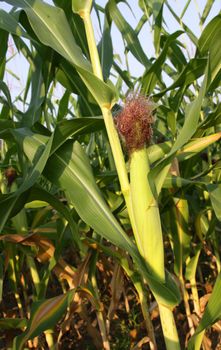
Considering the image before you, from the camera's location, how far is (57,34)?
3.89 feet

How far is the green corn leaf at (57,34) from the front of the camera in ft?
3.59

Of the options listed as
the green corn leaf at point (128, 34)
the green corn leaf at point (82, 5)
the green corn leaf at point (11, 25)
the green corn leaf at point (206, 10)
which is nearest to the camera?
the green corn leaf at point (82, 5)

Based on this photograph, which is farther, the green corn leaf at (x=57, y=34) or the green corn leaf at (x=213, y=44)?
the green corn leaf at (x=213, y=44)

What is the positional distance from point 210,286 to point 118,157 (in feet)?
4.22

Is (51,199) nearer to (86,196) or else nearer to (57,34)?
(86,196)

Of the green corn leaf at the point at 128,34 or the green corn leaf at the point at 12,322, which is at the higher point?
the green corn leaf at the point at 128,34

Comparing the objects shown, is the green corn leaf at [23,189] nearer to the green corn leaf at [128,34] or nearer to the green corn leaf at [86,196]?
the green corn leaf at [86,196]

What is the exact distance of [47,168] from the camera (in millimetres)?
1179

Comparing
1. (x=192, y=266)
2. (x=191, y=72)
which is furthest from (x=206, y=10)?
(x=192, y=266)

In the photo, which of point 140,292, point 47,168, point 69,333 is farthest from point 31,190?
point 69,333

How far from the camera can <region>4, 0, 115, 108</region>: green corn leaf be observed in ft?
3.59

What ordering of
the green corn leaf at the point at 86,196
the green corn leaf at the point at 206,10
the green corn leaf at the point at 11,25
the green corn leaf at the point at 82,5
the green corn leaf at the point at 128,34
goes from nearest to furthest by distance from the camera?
the green corn leaf at the point at 86,196 < the green corn leaf at the point at 82,5 < the green corn leaf at the point at 11,25 < the green corn leaf at the point at 128,34 < the green corn leaf at the point at 206,10

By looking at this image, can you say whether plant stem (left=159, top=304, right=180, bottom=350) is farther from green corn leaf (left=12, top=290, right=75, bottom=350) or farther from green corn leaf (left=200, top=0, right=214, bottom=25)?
green corn leaf (left=200, top=0, right=214, bottom=25)

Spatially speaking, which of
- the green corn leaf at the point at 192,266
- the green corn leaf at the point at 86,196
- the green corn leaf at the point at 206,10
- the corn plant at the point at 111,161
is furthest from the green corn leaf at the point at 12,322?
the green corn leaf at the point at 206,10
